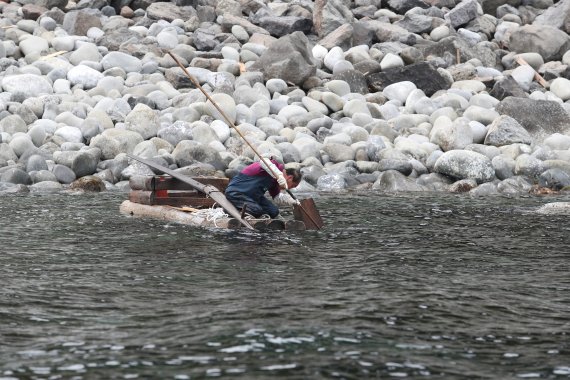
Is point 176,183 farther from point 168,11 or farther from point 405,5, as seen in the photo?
point 405,5

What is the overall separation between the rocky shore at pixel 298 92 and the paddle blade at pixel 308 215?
551 centimetres

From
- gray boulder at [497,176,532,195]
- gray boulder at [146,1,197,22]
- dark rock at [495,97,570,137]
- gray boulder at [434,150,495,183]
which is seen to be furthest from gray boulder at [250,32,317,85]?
gray boulder at [497,176,532,195]

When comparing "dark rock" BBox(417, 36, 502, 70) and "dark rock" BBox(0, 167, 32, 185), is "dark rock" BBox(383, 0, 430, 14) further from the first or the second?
"dark rock" BBox(0, 167, 32, 185)

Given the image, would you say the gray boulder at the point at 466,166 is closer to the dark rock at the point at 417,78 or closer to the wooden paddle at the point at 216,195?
the dark rock at the point at 417,78

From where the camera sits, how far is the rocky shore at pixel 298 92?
1983 cm

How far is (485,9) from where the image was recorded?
34.3 metres

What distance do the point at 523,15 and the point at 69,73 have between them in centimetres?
1722

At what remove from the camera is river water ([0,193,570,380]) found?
6934mm

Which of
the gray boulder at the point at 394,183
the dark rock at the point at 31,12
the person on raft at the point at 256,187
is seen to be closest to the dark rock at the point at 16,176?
the person on raft at the point at 256,187

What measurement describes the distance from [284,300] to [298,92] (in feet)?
53.1

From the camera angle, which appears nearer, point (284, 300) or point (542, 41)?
point (284, 300)

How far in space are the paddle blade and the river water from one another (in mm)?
390

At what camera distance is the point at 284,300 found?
885 centimetres

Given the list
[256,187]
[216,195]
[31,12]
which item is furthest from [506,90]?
[31,12]
